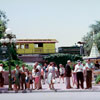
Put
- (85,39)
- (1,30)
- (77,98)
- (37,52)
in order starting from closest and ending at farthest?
1. (77,98)
2. (1,30)
3. (37,52)
4. (85,39)

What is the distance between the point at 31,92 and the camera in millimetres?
19125

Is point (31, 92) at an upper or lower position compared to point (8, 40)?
lower

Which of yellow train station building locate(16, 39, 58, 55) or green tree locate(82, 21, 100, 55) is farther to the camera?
green tree locate(82, 21, 100, 55)

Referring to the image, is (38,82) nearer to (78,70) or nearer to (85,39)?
(78,70)

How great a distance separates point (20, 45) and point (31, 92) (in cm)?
4427

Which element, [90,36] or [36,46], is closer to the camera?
[36,46]

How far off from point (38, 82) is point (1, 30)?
2815 cm

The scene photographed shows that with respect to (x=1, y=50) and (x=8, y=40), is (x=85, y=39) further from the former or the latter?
(x=8, y=40)

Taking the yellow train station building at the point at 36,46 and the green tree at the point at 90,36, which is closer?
the yellow train station building at the point at 36,46

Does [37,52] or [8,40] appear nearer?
[8,40]

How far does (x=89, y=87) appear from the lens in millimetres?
19812

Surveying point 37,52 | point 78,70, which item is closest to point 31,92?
point 78,70

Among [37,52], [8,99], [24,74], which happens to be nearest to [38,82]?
[24,74]

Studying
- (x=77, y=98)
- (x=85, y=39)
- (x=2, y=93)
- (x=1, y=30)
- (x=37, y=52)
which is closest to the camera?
(x=77, y=98)
